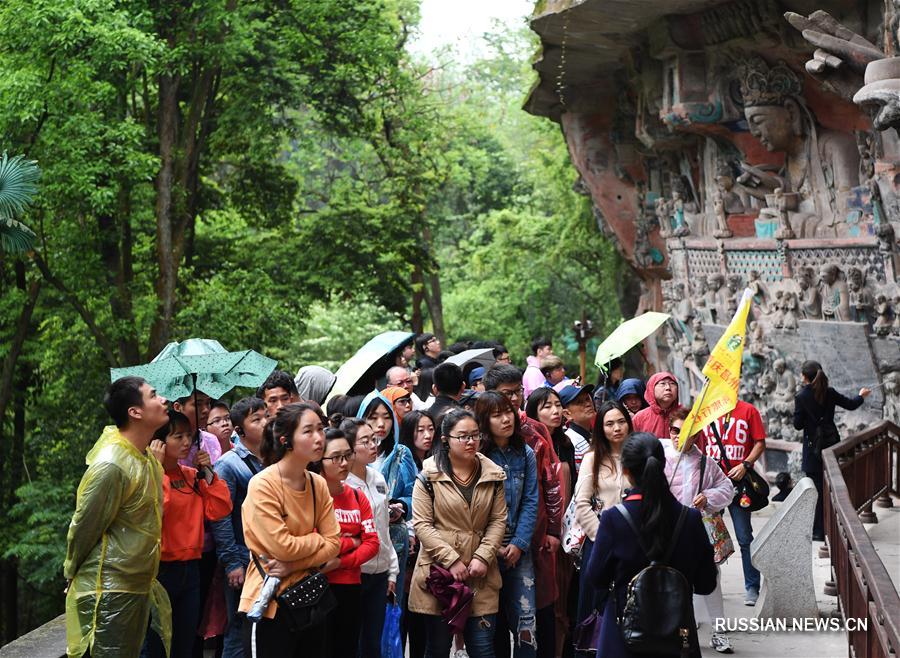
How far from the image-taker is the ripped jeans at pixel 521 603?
6430 millimetres

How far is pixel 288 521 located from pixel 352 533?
53cm

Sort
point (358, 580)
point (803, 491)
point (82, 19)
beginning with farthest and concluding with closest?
point (82, 19) → point (803, 491) → point (358, 580)

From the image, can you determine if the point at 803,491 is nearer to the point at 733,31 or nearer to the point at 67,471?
the point at 733,31

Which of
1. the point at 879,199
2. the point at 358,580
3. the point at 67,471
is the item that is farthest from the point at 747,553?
the point at 67,471

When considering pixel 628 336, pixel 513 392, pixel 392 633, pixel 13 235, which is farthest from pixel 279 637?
pixel 13 235

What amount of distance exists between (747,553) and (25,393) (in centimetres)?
1571

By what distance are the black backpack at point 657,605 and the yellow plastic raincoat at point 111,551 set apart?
2014 mm

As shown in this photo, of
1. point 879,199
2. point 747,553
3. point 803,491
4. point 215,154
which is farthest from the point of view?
point 215,154

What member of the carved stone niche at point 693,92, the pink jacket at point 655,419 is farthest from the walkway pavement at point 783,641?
the carved stone niche at point 693,92

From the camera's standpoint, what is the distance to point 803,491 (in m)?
8.46

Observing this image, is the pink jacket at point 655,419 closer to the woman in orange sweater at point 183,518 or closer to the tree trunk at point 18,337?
the woman in orange sweater at point 183,518

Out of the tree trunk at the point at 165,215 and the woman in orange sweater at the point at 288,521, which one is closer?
the woman in orange sweater at the point at 288,521

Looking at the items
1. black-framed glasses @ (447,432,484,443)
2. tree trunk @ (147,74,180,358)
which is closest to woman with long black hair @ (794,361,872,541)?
black-framed glasses @ (447,432,484,443)

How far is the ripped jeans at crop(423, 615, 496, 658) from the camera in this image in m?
6.29
